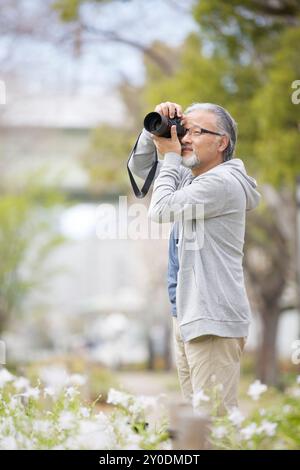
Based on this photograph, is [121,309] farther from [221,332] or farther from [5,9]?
[221,332]

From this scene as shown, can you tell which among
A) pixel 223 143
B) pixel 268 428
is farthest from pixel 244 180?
pixel 268 428

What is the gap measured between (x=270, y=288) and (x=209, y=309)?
13.5 meters

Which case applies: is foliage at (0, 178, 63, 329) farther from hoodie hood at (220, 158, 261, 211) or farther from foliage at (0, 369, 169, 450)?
hoodie hood at (220, 158, 261, 211)

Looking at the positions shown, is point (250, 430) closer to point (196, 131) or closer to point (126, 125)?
point (196, 131)

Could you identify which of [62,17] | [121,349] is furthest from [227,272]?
[121,349]

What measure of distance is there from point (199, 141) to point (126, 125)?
1340 centimetres

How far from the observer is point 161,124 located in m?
3.27

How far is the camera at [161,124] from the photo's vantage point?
10.7 feet

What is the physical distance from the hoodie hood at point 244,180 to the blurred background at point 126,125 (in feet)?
10.0

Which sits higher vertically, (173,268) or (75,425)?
(173,268)

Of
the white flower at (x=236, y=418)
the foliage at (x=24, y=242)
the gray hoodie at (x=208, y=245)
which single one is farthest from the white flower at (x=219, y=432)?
the foliage at (x=24, y=242)

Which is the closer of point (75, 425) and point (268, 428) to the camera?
point (268, 428)

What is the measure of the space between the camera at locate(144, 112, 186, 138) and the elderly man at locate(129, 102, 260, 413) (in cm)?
2

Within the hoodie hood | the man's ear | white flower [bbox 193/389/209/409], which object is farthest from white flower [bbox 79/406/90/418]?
the man's ear
